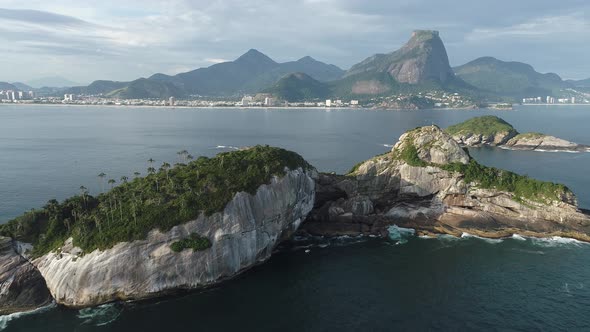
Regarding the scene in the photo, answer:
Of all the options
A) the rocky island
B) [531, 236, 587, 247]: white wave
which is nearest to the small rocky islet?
[531, 236, 587, 247]: white wave

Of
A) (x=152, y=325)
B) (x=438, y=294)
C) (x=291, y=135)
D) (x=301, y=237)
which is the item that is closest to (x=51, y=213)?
(x=152, y=325)

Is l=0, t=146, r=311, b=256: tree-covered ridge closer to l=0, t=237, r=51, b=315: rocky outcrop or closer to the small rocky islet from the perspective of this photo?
the small rocky islet

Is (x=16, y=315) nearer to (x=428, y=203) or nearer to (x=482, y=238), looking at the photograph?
(x=428, y=203)

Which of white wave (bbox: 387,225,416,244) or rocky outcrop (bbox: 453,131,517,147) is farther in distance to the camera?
rocky outcrop (bbox: 453,131,517,147)

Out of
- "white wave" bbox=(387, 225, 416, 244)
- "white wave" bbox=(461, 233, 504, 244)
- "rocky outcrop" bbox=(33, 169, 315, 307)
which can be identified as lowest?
"white wave" bbox=(387, 225, 416, 244)

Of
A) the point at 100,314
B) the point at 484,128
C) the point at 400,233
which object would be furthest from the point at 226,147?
the point at 100,314

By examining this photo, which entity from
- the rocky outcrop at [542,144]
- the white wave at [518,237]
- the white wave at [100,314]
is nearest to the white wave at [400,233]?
the white wave at [518,237]

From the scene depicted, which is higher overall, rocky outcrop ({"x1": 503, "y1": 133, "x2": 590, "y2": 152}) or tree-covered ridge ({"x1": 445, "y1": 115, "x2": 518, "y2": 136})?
tree-covered ridge ({"x1": 445, "y1": 115, "x2": 518, "y2": 136})
